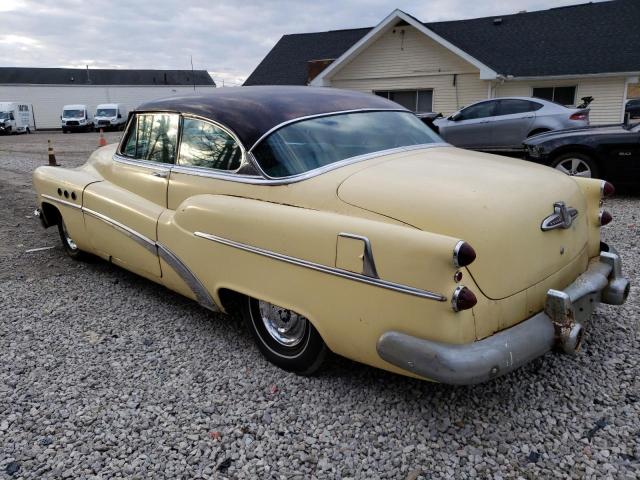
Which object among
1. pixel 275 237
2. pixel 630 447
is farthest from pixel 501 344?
pixel 275 237

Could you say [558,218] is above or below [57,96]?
below

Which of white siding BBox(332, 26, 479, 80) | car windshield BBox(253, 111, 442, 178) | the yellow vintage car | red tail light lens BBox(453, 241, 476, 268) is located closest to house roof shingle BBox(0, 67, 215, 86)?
white siding BBox(332, 26, 479, 80)

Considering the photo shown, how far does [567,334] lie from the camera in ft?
8.30

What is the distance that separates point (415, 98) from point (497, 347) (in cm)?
1687

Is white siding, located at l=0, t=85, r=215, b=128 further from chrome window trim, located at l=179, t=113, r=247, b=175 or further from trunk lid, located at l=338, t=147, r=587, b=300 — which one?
trunk lid, located at l=338, t=147, r=587, b=300

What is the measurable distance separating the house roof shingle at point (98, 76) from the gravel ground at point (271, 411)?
5843 centimetres

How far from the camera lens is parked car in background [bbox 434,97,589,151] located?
11023mm

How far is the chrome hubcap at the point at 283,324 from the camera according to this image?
3.00 metres

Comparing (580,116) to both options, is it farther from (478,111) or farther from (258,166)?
(258,166)

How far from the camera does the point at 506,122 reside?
11.5 metres

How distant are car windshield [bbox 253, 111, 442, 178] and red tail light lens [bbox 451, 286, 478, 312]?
1228 mm

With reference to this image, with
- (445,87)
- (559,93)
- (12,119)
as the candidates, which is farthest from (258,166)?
(12,119)

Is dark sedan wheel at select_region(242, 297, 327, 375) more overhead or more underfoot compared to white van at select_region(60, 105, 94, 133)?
more underfoot

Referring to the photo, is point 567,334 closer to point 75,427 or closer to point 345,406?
point 345,406
